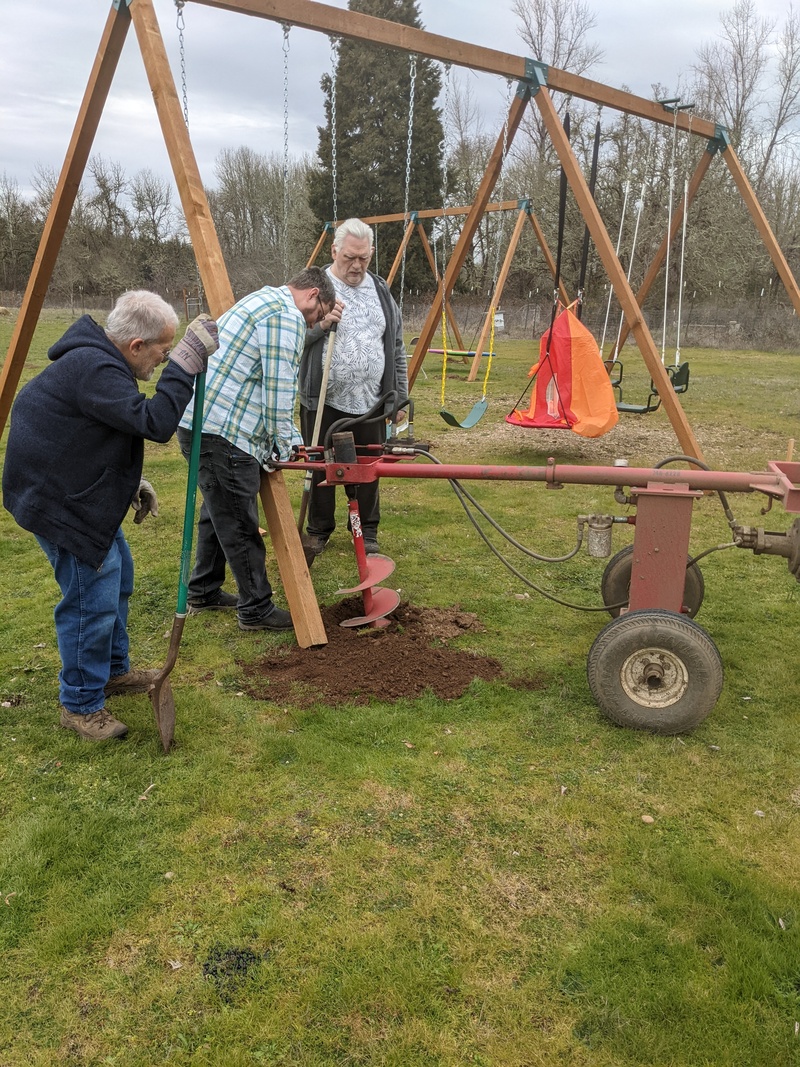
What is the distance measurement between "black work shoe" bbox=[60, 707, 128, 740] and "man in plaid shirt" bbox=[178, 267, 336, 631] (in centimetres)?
111

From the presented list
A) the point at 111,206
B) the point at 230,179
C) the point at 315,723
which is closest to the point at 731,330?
the point at 230,179

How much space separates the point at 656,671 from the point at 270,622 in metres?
2.07

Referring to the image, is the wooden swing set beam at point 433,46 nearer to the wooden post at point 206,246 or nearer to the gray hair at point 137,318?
the wooden post at point 206,246

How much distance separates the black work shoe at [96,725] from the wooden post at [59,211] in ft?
8.29

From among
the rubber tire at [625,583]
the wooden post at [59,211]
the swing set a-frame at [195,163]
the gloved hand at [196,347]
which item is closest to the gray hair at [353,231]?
the swing set a-frame at [195,163]

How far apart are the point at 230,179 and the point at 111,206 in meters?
5.59

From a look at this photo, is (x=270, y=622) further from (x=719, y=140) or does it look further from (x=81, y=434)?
(x=719, y=140)

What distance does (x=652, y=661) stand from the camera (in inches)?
126

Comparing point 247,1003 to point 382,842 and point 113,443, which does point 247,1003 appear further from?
point 113,443

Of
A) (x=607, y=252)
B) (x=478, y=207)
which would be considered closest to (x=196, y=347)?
(x=607, y=252)

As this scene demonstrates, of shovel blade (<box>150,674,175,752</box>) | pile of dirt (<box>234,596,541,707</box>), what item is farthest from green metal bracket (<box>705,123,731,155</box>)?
shovel blade (<box>150,674,175,752</box>)

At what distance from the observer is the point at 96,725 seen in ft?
10.5

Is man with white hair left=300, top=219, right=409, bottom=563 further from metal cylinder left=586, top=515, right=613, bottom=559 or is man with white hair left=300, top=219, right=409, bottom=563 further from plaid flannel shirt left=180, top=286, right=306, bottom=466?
metal cylinder left=586, top=515, right=613, bottom=559

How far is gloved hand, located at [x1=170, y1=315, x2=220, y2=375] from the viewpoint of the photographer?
285cm
